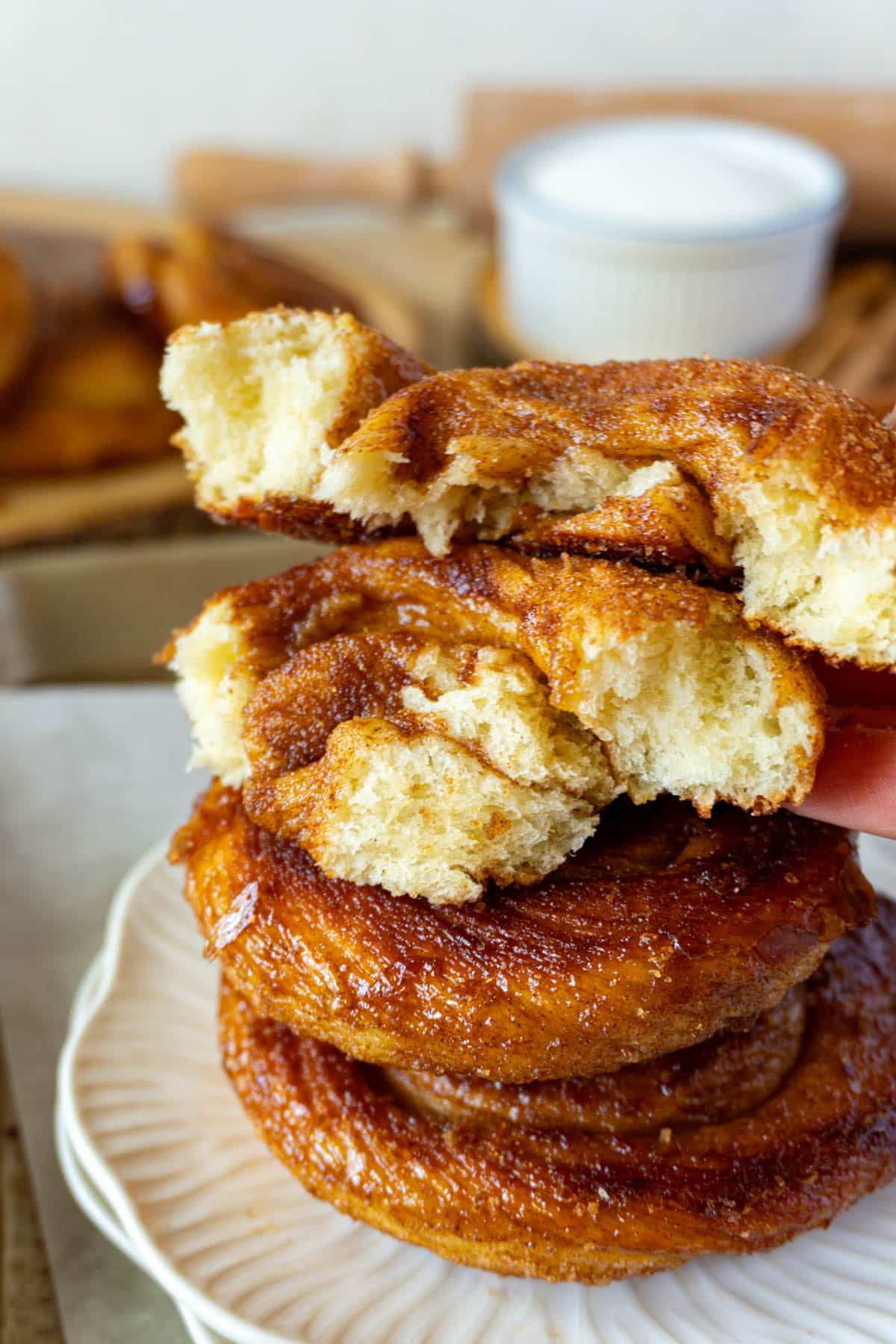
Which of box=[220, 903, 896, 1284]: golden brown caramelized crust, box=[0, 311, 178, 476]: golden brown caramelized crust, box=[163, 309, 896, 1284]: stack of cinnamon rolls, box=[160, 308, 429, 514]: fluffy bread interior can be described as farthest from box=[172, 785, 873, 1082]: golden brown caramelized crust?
box=[0, 311, 178, 476]: golden brown caramelized crust

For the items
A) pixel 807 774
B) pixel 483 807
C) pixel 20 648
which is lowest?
pixel 20 648

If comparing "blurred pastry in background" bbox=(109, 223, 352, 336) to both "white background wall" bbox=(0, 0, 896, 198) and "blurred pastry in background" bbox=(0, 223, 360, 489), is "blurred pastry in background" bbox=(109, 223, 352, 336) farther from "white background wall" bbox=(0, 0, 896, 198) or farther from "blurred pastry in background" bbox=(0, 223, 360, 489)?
"white background wall" bbox=(0, 0, 896, 198)

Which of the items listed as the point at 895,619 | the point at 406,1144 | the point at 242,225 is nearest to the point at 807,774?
the point at 895,619

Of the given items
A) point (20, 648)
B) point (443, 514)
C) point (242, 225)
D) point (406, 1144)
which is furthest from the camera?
point (242, 225)

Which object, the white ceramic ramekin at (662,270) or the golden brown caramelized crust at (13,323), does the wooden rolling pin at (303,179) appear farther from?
the golden brown caramelized crust at (13,323)

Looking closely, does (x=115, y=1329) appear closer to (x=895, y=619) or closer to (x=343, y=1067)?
(x=343, y=1067)

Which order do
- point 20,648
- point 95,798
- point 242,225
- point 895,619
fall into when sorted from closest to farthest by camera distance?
1. point 895,619
2. point 95,798
3. point 20,648
4. point 242,225

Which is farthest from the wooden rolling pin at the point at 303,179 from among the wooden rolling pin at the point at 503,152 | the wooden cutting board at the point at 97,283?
the wooden cutting board at the point at 97,283
